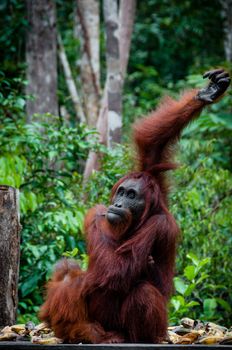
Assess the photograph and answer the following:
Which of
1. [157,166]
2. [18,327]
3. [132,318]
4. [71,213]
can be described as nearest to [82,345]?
[132,318]

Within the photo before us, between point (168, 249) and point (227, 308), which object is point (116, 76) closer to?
point (227, 308)

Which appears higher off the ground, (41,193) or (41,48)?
(41,48)

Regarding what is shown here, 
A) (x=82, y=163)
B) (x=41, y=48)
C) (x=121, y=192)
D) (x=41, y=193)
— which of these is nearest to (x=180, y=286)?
(x=41, y=193)

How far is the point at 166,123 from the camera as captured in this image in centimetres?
454

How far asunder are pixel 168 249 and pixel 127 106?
24.3 feet

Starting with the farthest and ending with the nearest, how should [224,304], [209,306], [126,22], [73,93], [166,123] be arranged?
[73,93]
[126,22]
[224,304]
[209,306]
[166,123]

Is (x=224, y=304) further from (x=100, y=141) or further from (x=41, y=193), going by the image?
(x=100, y=141)

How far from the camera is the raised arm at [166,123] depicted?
4.44 m

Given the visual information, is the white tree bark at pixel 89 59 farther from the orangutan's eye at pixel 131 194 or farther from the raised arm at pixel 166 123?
the orangutan's eye at pixel 131 194

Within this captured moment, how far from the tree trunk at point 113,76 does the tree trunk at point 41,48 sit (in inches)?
36.0

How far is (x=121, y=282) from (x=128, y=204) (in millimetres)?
506

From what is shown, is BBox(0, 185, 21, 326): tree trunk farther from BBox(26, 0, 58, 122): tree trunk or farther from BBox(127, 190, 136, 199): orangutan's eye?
BBox(26, 0, 58, 122): tree trunk

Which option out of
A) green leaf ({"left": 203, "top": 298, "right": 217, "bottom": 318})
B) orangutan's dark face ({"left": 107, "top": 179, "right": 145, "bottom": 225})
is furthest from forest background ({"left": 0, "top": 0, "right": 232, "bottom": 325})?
orangutan's dark face ({"left": 107, "top": 179, "right": 145, "bottom": 225})

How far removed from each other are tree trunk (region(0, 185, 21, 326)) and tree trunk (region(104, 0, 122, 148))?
116 inches
